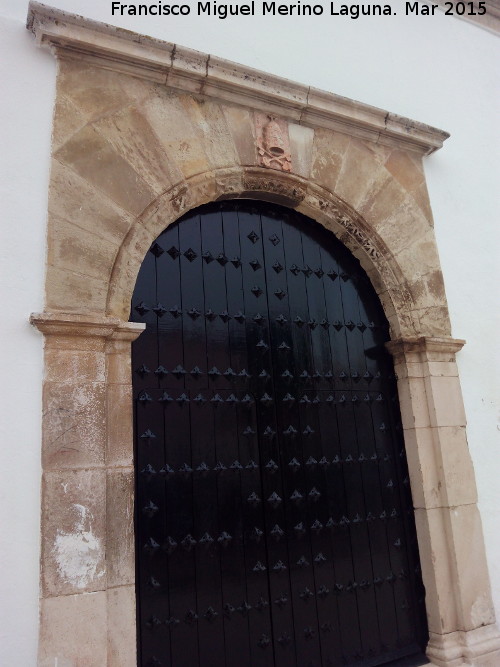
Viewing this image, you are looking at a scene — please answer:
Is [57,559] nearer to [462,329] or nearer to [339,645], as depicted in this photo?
[339,645]

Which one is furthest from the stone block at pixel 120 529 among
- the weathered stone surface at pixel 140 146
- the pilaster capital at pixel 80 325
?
the weathered stone surface at pixel 140 146

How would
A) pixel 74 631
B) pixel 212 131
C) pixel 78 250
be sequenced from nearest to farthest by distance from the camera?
pixel 74 631 → pixel 78 250 → pixel 212 131

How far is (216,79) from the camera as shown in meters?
2.97

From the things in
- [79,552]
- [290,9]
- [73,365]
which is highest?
[290,9]

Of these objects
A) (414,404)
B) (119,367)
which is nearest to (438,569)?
(414,404)

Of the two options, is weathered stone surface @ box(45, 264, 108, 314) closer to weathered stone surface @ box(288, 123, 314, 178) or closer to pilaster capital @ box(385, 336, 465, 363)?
weathered stone surface @ box(288, 123, 314, 178)

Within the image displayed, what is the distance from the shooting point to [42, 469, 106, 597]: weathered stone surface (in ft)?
6.98

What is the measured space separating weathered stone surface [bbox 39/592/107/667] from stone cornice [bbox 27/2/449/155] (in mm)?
2488

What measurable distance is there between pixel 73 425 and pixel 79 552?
51 cm

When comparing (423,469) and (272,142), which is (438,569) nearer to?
(423,469)

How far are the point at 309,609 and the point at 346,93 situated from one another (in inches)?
124

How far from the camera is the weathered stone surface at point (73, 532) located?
2127 millimetres

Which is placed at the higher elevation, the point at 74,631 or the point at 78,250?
the point at 78,250

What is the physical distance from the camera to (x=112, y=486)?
91.3 inches
